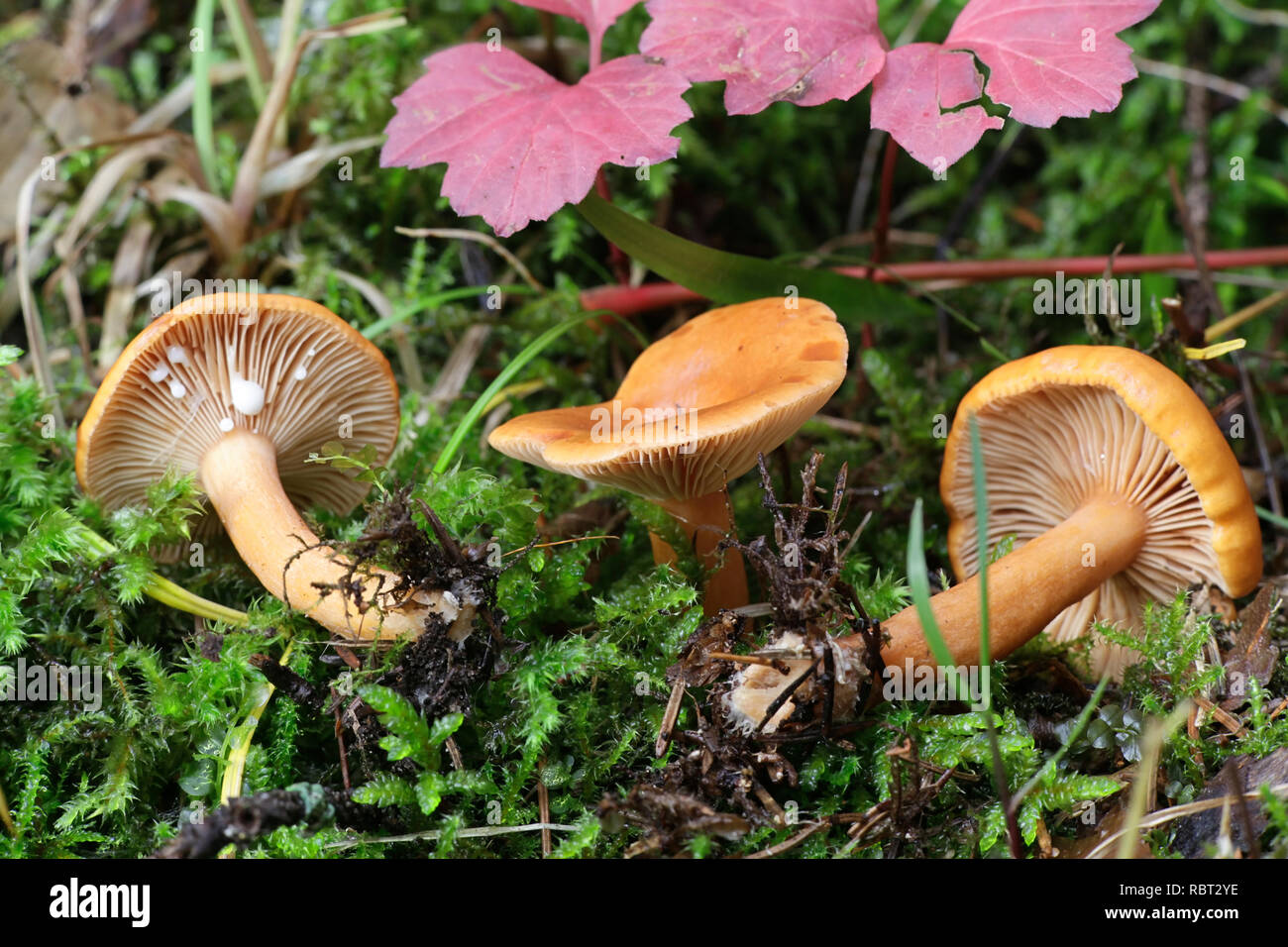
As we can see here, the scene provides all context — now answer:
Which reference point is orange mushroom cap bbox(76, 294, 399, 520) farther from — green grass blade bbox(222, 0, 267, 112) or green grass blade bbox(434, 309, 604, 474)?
green grass blade bbox(222, 0, 267, 112)

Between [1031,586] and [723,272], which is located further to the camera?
[723,272]

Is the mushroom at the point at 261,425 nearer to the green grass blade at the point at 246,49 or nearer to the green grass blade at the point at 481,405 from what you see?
the green grass blade at the point at 481,405

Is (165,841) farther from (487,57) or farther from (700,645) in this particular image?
(487,57)

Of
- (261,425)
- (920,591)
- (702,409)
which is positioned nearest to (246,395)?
(261,425)

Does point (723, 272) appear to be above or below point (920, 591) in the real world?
above

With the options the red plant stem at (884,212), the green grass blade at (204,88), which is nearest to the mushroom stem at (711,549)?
the red plant stem at (884,212)

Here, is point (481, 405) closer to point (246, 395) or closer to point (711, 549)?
point (246, 395)
